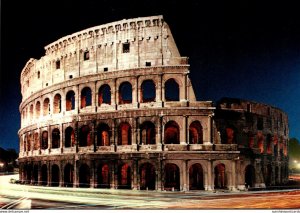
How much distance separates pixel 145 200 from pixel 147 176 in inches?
255

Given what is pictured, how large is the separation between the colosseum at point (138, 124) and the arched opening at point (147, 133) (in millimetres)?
72

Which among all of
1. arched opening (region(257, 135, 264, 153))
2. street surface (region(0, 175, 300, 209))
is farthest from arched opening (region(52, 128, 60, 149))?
arched opening (region(257, 135, 264, 153))

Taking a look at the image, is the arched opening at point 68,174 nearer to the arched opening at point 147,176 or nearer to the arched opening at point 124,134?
the arched opening at point 124,134

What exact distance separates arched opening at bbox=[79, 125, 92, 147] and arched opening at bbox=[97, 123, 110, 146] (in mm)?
984

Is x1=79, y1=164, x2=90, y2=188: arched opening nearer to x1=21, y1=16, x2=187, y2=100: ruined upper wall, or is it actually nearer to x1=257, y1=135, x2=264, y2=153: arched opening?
x1=21, y1=16, x2=187, y2=100: ruined upper wall

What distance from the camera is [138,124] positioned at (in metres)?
24.3

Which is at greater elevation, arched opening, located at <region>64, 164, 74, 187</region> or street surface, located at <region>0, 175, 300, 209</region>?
arched opening, located at <region>64, 164, 74, 187</region>

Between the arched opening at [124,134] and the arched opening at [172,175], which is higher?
the arched opening at [124,134]

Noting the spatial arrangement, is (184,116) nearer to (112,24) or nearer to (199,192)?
(199,192)

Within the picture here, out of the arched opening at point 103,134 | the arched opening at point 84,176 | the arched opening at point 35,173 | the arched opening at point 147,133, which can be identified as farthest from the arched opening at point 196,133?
A: the arched opening at point 35,173

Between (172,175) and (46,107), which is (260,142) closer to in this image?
(172,175)

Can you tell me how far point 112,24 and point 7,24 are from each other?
23.1ft

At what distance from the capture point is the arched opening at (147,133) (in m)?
25.1

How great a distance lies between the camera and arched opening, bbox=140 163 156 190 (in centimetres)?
2475
